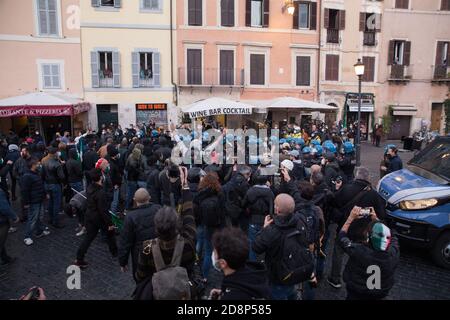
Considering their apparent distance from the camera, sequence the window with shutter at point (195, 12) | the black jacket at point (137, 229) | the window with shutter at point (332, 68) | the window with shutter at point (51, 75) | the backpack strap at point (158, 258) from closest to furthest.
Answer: the backpack strap at point (158, 258)
the black jacket at point (137, 229)
the window with shutter at point (51, 75)
the window with shutter at point (195, 12)
the window with shutter at point (332, 68)

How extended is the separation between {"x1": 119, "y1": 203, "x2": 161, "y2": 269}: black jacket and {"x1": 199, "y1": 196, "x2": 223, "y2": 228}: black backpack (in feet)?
3.78

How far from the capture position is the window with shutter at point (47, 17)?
17.9m

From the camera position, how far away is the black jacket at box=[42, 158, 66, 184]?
7.55m

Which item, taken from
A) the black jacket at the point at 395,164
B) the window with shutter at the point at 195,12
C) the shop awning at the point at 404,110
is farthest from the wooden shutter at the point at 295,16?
the black jacket at the point at 395,164

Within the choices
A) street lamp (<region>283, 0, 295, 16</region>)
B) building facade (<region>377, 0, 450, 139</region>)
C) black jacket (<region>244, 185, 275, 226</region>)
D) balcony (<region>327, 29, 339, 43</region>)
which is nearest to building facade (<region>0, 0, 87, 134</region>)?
street lamp (<region>283, 0, 295, 16</region>)

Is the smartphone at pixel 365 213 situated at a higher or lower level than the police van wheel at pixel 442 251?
higher

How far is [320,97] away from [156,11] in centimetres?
1127

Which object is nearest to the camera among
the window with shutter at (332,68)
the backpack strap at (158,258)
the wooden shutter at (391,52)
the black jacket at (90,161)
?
the backpack strap at (158,258)

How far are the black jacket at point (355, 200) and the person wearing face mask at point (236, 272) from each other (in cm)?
268

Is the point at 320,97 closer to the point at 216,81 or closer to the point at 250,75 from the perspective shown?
the point at 250,75

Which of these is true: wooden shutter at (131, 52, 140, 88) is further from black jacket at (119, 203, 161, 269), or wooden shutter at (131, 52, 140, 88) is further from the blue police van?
black jacket at (119, 203, 161, 269)

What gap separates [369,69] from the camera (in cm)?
2370

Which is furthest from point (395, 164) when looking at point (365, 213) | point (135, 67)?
point (135, 67)

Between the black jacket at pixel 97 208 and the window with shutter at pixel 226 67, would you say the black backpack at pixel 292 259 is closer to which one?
the black jacket at pixel 97 208
